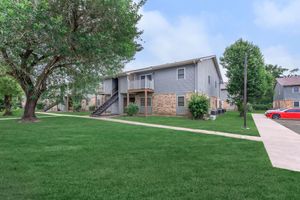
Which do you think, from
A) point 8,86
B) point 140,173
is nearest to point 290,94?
point 140,173

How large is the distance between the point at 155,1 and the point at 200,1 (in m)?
3.39

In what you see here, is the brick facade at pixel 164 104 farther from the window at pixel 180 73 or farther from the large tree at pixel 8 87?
the large tree at pixel 8 87

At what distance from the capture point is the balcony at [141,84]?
22.2 meters

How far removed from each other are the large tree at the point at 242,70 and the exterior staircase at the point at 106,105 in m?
13.6

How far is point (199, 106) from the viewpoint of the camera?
1873 cm

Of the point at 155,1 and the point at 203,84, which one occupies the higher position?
the point at 155,1

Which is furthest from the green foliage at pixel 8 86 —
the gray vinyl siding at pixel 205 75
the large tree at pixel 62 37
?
the gray vinyl siding at pixel 205 75

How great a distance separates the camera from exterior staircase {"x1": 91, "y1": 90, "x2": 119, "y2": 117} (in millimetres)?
23611

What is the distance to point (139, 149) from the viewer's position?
22.5 ft

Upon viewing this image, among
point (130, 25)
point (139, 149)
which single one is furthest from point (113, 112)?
point (139, 149)

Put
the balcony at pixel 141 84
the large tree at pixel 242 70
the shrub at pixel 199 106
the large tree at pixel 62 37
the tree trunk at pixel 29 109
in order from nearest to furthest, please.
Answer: the large tree at pixel 62 37, the tree trunk at pixel 29 109, the shrub at pixel 199 106, the balcony at pixel 141 84, the large tree at pixel 242 70

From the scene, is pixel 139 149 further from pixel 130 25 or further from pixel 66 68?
pixel 66 68

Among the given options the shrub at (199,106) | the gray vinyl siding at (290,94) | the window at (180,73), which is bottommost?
the shrub at (199,106)

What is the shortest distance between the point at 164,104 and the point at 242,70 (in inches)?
390
